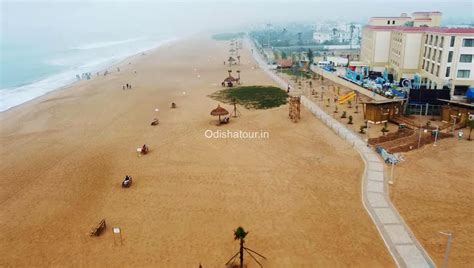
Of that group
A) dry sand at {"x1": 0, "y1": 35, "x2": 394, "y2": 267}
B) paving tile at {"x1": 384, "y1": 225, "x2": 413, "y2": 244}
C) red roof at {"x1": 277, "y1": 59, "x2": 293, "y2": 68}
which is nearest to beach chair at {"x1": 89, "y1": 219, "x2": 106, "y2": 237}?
dry sand at {"x1": 0, "y1": 35, "x2": 394, "y2": 267}

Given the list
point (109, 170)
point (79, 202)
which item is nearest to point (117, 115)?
point (109, 170)

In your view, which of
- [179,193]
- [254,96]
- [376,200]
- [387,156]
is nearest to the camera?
[376,200]

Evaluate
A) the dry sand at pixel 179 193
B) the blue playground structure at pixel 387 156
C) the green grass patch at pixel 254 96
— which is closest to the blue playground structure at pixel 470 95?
the dry sand at pixel 179 193

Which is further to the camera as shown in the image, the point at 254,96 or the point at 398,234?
the point at 254,96

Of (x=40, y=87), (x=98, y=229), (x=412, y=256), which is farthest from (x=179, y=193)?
(x=40, y=87)

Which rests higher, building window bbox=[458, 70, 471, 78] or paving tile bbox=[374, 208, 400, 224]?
building window bbox=[458, 70, 471, 78]

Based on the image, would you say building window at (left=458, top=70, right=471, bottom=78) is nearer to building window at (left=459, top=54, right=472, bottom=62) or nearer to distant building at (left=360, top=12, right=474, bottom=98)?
distant building at (left=360, top=12, right=474, bottom=98)

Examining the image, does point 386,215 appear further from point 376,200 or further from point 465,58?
point 465,58
